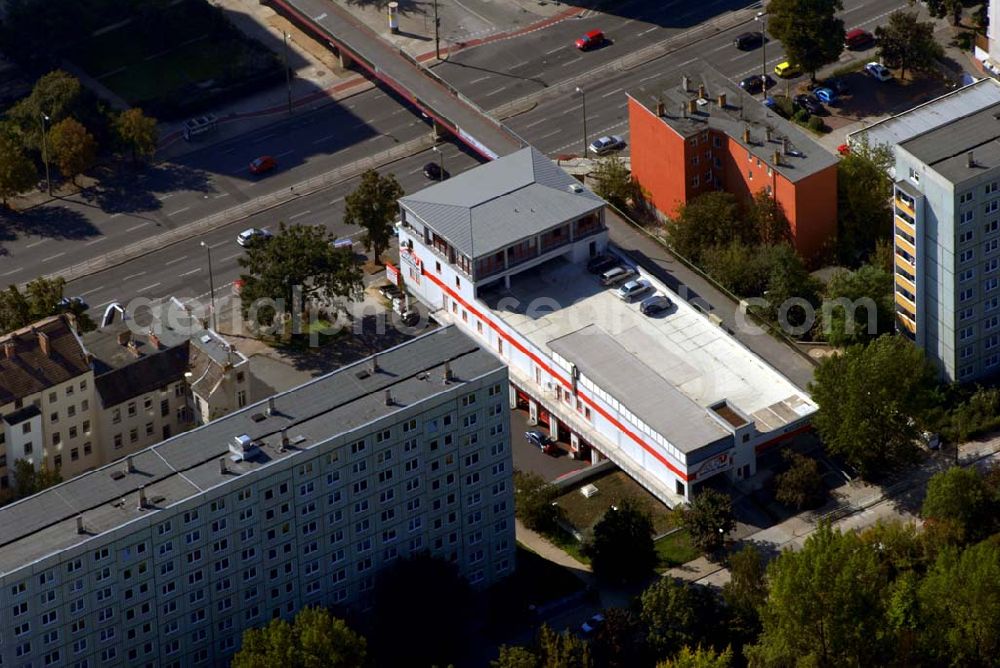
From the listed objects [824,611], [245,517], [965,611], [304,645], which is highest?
[245,517]

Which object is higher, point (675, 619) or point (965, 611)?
point (675, 619)

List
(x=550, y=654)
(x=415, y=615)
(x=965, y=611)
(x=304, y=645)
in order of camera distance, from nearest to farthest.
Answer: (x=304, y=645) → (x=550, y=654) → (x=965, y=611) → (x=415, y=615)

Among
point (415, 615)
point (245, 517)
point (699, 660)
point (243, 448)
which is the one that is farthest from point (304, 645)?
point (699, 660)

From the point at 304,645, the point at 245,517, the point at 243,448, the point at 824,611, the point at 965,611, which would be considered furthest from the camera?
the point at 965,611

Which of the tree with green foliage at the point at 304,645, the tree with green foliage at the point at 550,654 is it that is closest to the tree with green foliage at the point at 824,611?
the tree with green foliage at the point at 550,654

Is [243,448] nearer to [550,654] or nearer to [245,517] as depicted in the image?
[245,517]

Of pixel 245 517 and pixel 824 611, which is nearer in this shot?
pixel 245 517

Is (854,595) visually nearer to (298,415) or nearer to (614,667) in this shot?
(614,667)
